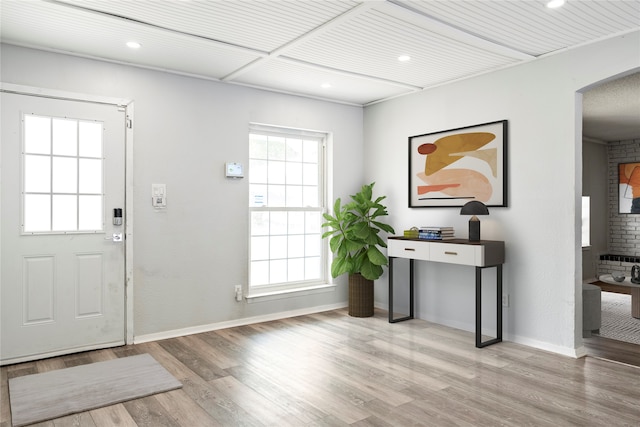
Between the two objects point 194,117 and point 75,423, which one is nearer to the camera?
point 75,423

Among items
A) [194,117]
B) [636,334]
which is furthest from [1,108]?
[636,334]

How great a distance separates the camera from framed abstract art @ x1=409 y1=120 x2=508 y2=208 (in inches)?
168

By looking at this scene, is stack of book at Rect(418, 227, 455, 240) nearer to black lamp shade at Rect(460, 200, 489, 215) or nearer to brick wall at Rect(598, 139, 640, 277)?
black lamp shade at Rect(460, 200, 489, 215)

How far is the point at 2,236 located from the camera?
3.56 metres

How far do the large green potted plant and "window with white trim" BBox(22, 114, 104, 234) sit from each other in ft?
7.73

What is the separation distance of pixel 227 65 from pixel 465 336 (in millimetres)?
3337

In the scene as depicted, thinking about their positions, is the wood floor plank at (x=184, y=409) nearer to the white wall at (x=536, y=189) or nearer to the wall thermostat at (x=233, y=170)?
the wall thermostat at (x=233, y=170)

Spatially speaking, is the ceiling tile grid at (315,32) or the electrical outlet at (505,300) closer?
the ceiling tile grid at (315,32)

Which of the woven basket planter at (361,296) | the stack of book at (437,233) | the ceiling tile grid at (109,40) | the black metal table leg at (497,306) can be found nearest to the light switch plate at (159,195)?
the ceiling tile grid at (109,40)

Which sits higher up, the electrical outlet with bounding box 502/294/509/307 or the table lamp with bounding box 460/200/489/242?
the table lamp with bounding box 460/200/489/242

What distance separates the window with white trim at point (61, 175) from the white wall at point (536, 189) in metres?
3.27

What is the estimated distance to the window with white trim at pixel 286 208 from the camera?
505 cm

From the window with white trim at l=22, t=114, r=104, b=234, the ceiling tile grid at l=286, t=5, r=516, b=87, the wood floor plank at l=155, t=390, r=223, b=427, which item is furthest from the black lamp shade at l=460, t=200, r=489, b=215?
the window with white trim at l=22, t=114, r=104, b=234

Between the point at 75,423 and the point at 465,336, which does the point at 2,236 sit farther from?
the point at 465,336
